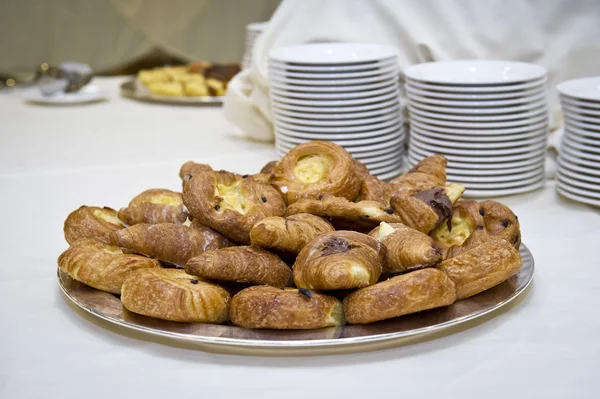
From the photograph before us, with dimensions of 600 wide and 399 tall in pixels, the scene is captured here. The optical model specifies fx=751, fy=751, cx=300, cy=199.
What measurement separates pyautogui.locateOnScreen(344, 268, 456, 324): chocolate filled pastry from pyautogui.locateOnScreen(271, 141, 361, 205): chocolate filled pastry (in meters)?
0.25

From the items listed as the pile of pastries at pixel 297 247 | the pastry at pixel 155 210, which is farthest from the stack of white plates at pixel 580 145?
the pastry at pixel 155 210

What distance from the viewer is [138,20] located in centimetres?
314

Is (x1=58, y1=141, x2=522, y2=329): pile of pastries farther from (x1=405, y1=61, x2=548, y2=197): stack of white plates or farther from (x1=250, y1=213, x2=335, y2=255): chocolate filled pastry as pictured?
(x1=405, y1=61, x2=548, y2=197): stack of white plates

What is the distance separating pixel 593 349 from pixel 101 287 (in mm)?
571

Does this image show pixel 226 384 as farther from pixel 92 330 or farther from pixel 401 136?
pixel 401 136

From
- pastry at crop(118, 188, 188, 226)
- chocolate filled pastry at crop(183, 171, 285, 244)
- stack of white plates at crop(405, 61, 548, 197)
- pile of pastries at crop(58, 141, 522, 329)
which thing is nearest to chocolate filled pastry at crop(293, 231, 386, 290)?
pile of pastries at crop(58, 141, 522, 329)

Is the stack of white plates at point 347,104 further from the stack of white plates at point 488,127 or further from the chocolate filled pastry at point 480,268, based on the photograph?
the chocolate filled pastry at point 480,268

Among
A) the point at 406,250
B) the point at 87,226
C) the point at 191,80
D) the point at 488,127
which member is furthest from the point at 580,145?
the point at 191,80

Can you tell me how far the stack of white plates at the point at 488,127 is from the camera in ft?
4.38

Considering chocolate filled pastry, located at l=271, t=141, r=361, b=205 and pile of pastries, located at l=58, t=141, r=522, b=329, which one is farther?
chocolate filled pastry, located at l=271, t=141, r=361, b=205

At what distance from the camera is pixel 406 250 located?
86 centimetres

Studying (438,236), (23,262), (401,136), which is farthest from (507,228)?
(23,262)

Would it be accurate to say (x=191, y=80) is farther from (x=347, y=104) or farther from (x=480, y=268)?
(x=480, y=268)

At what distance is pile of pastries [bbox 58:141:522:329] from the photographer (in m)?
0.81
